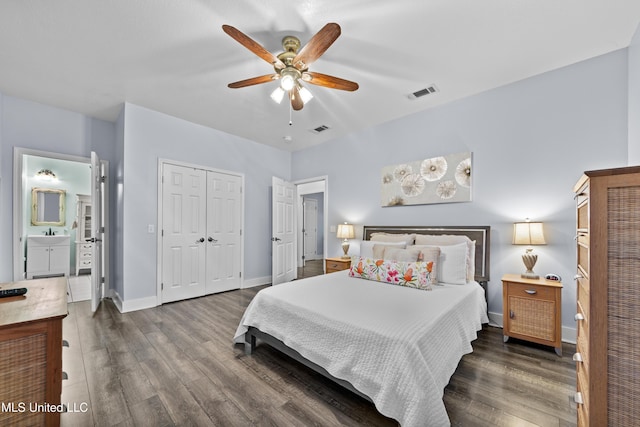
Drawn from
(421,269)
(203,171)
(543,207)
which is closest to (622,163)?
(543,207)

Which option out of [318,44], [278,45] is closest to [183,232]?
[278,45]

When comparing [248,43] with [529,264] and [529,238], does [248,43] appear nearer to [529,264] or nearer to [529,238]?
[529,238]

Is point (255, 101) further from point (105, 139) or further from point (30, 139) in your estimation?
point (30, 139)

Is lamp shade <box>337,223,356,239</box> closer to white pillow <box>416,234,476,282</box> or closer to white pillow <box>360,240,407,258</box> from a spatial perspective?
white pillow <box>360,240,407,258</box>

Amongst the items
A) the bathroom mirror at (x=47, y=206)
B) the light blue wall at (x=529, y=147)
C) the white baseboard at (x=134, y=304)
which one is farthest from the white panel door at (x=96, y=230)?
the light blue wall at (x=529, y=147)

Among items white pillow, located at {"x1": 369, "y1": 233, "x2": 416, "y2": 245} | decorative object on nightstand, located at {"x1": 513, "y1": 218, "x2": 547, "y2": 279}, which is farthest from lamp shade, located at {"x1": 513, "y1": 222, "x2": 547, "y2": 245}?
white pillow, located at {"x1": 369, "y1": 233, "x2": 416, "y2": 245}

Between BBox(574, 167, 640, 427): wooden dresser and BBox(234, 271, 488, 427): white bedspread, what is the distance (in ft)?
2.18

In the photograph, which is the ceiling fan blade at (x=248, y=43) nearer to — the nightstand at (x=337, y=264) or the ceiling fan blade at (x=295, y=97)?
the ceiling fan blade at (x=295, y=97)

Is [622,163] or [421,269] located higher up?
[622,163]

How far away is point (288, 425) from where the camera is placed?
1.58m

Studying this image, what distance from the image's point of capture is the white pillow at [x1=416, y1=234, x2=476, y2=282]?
9.72ft

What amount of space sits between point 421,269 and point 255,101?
2897mm

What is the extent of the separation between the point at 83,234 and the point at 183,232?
3823mm

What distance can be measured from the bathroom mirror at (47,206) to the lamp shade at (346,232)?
622cm
